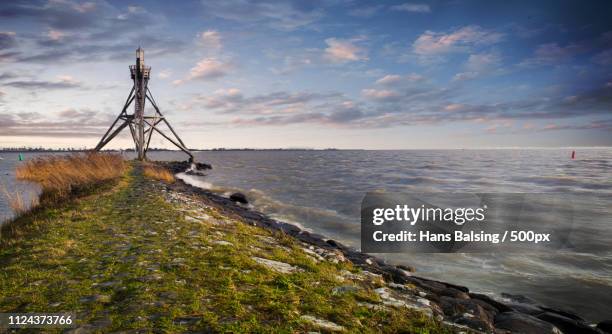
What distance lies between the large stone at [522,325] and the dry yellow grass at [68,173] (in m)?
19.3

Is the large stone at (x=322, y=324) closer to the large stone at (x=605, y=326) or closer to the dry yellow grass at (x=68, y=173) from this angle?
the large stone at (x=605, y=326)

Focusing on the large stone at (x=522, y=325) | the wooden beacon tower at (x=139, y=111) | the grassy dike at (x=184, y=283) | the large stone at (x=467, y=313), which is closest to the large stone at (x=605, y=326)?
the large stone at (x=522, y=325)

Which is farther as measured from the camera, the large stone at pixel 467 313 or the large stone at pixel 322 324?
the large stone at pixel 467 313

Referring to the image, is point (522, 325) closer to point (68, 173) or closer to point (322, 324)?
point (322, 324)

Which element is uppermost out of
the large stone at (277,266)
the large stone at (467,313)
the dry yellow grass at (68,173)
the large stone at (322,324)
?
the dry yellow grass at (68,173)

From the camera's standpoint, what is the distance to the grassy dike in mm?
4730

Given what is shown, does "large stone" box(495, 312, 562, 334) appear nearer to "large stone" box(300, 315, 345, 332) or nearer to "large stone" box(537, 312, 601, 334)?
"large stone" box(537, 312, 601, 334)

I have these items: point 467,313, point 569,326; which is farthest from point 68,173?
point 569,326

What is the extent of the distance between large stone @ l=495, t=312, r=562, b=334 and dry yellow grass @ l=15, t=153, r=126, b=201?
758 inches

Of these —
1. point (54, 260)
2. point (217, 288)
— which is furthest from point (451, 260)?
point (54, 260)

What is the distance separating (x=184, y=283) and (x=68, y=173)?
861 inches

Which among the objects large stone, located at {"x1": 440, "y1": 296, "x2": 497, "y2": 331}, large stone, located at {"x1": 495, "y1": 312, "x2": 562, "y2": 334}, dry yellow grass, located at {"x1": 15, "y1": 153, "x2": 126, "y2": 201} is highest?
dry yellow grass, located at {"x1": 15, "y1": 153, "x2": 126, "y2": 201}

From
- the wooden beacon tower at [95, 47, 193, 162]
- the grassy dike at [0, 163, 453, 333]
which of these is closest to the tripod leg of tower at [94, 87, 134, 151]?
the wooden beacon tower at [95, 47, 193, 162]

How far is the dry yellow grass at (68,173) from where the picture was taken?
1942cm
